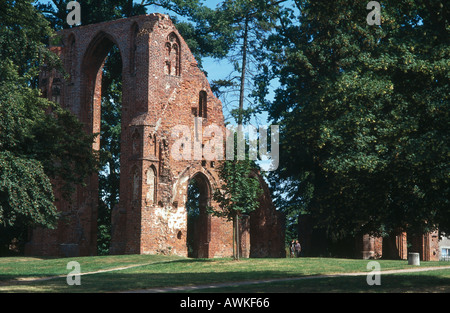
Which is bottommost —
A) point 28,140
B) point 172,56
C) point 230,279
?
point 230,279

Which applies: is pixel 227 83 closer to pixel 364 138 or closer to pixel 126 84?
pixel 126 84

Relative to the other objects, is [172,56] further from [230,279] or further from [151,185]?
[230,279]

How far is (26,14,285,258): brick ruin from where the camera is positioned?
32.1m

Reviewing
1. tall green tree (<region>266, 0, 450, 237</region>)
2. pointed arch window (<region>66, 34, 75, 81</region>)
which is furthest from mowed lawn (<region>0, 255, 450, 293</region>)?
pointed arch window (<region>66, 34, 75, 81</region>)

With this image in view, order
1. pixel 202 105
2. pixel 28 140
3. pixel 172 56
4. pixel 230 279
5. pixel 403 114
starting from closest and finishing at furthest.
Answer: pixel 403 114 → pixel 230 279 → pixel 28 140 → pixel 172 56 → pixel 202 105

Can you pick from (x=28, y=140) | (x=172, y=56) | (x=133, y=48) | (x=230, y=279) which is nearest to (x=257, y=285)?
(x=230, y=279)

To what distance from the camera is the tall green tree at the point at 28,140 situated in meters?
16.8

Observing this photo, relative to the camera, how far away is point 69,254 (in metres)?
34.9

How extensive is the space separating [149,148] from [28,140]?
13.6 metres

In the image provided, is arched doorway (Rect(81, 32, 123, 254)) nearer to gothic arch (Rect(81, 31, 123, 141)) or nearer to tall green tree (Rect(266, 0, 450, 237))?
gothic arch (Rect(81, 31, 123, 141))

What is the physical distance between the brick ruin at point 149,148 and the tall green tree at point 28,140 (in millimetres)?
10315

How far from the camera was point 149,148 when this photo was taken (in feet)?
105

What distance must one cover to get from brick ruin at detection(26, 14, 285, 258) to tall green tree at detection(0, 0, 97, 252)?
10.3 metres
